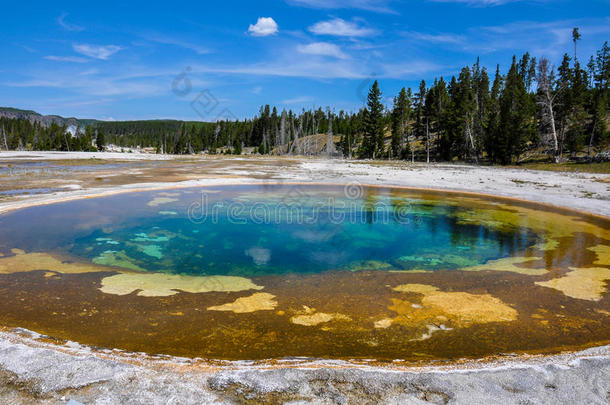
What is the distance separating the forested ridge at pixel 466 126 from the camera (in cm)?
3878

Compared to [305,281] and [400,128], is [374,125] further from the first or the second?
[305,281]

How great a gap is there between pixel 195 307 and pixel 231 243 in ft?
14.7

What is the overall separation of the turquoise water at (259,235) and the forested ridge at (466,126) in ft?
93.3

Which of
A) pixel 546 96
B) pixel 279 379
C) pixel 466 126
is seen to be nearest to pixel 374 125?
pixel 466 126

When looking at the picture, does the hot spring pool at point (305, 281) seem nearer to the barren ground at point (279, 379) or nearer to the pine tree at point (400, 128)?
the barren ground at point (279, 379)

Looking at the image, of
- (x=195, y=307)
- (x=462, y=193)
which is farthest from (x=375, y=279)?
(x=462, y=193)

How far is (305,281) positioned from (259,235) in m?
4.16

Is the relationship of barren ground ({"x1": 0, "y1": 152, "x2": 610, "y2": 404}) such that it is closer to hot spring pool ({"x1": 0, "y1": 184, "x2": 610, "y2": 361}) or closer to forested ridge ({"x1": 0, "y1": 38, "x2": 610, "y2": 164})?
hot spring pool ({"x1": 0, "y1": 184, "x2": 610, "y2": 361})

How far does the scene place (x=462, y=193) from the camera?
2069cm

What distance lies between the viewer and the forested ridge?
3878 centimetres

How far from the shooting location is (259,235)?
1161 centimetres

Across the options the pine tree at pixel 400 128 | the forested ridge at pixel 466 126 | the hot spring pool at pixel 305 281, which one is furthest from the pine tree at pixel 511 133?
the hot spring pool at pixel 305 281

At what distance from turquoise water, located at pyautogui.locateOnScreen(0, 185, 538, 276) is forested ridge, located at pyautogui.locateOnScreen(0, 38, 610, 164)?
93.3ft

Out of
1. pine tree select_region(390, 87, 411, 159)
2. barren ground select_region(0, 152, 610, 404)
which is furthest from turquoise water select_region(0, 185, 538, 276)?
pine tree select_region(390, 87, 411, 159)
